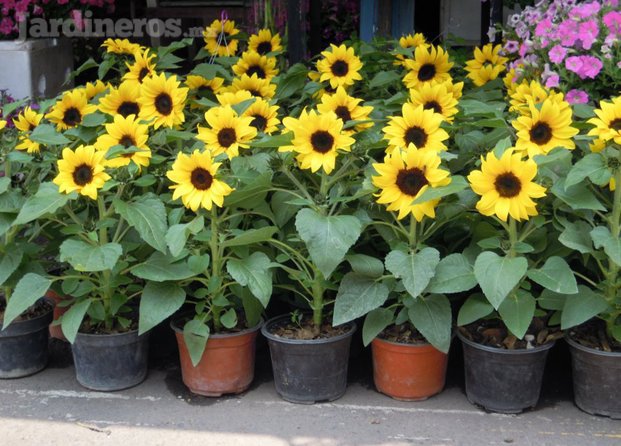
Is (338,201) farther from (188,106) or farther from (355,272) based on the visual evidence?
(188,106)

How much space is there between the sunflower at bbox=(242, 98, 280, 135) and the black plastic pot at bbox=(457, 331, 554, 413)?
3.49 feet

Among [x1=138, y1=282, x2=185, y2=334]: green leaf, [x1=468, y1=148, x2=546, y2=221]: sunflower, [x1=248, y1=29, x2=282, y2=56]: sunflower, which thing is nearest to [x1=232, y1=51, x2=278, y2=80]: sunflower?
[x1=248, y1=29, x2=282, y2=56]: sunflower

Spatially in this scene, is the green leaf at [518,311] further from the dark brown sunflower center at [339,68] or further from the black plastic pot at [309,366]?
the dark brown sunflower center at [339,68]

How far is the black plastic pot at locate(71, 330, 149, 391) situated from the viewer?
3285mm

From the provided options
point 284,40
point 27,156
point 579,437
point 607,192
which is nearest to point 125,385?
point 27,156

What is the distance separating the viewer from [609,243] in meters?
2.84

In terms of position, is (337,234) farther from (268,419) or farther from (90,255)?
(90,255)

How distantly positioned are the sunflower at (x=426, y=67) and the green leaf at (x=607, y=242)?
1.28 m

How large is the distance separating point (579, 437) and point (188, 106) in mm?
2165

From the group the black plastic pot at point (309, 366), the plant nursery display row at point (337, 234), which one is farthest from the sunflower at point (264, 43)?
the black plastic pot at point (309, 366)

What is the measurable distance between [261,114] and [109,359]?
107 centimetres

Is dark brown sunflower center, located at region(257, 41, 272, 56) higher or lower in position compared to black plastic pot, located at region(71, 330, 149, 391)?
higher

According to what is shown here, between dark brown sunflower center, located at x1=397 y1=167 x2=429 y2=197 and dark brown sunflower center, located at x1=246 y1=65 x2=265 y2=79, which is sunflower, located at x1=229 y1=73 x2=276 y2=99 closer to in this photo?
dark brown sunflower center, located at x1=246 y1=65 x2=265 y2=79

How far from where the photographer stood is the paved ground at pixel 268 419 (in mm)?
3000
